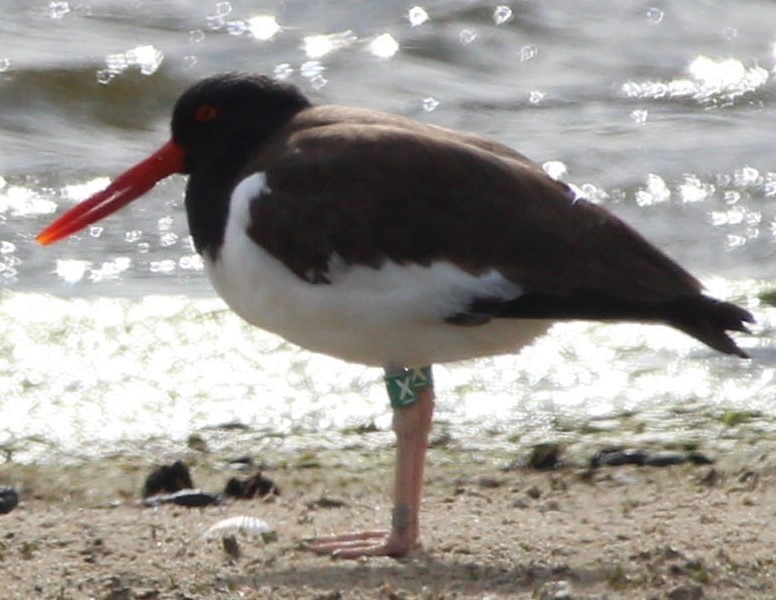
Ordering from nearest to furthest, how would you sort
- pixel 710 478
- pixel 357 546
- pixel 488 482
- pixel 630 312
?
pixel 630 312 < pixel 357 546 < pixel 710 478 < pixel 488 482

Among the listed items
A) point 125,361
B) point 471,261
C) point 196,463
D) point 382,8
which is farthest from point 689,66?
point 471,261

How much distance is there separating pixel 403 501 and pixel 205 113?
1304 millimetres

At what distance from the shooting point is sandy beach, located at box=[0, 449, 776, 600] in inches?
182

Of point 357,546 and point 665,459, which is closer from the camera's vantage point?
point 357,546

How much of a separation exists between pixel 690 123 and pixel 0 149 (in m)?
4.06

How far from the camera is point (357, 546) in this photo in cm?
506

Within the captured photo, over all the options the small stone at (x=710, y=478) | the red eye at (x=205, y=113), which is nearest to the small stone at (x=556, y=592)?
the small stone at (x=710, y=478)

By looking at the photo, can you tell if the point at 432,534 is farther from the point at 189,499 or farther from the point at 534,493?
the point at 189,499

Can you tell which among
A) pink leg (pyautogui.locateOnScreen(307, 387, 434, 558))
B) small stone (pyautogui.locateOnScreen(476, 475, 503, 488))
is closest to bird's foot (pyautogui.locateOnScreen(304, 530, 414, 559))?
pink leg (pyautogui.locateOnScreen(307, 387, 434, 558))

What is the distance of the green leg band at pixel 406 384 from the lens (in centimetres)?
513

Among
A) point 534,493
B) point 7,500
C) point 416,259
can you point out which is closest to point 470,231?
point 416,259

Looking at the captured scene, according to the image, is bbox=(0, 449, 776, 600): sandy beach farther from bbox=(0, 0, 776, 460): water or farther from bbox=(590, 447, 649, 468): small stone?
bbox=(0, 0, 776, 460): water

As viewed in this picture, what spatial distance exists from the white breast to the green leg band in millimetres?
126

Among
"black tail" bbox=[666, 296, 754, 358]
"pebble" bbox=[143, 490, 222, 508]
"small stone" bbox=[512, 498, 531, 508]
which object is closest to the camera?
"black tail" bbox=[666, 296, 754, 358]
